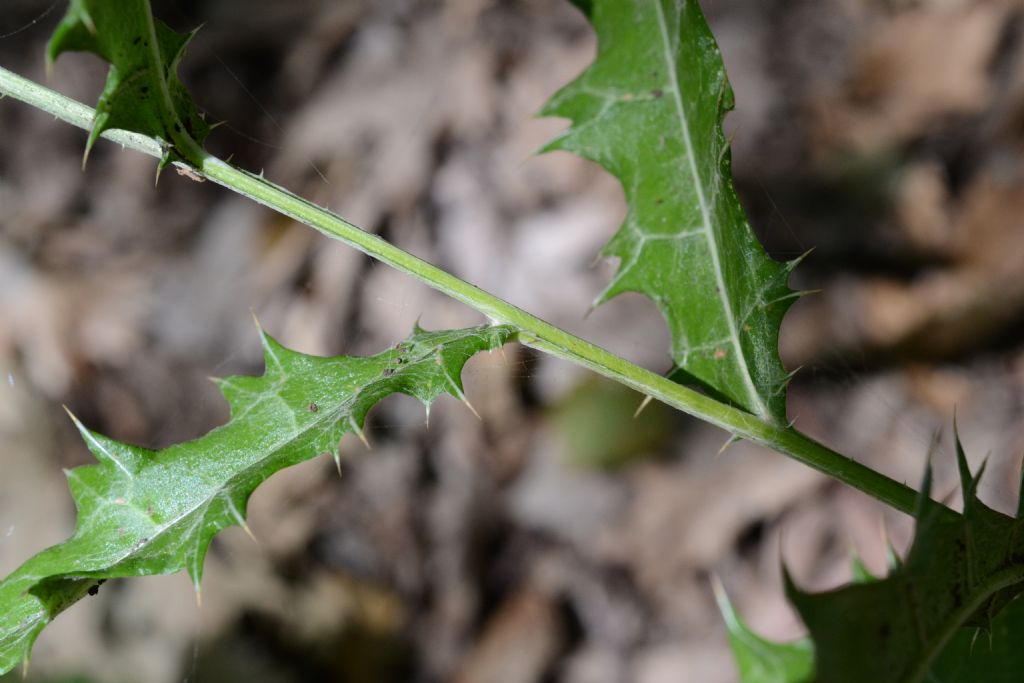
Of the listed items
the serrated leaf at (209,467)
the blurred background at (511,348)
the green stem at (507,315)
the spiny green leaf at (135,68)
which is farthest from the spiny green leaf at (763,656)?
the spiny green leaf at (135,68)

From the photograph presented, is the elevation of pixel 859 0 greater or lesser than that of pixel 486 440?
greater

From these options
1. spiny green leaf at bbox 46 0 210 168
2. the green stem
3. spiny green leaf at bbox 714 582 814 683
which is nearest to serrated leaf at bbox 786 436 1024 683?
the green stem

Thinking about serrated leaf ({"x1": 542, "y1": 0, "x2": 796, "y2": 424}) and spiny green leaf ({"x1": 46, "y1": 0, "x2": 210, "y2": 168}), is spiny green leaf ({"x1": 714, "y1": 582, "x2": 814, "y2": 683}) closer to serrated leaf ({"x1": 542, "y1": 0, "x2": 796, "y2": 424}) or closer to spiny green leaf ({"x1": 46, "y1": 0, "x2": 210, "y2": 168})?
serrated leaf ({"x1": 542, "y1": 0, "x2": 796, "y2": 424})

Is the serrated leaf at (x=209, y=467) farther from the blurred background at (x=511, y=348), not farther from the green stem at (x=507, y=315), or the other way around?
the blurred background at (x=511, y=348)

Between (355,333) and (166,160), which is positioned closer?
(166,160)

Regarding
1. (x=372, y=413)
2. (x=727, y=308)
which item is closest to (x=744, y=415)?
(x=727, y=308)

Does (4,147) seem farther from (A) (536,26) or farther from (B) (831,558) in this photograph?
(B) (831,558)
